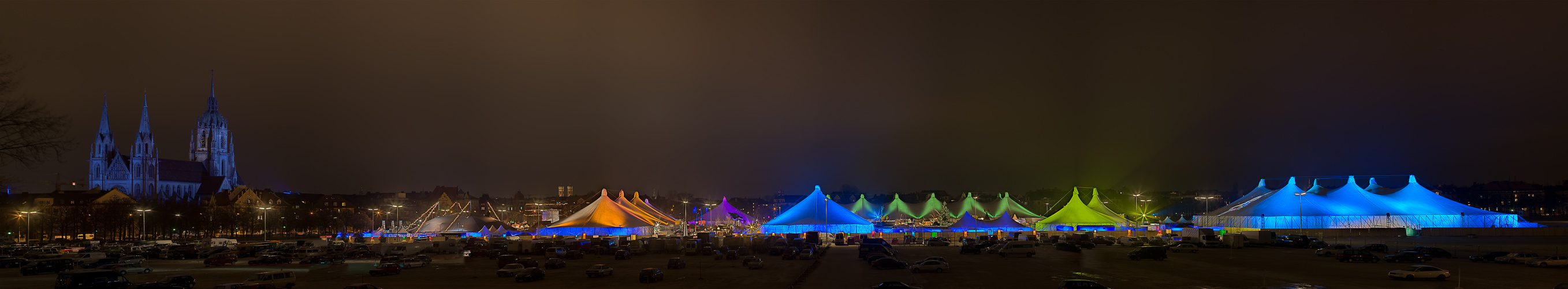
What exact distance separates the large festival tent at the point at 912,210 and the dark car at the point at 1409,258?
57542mm

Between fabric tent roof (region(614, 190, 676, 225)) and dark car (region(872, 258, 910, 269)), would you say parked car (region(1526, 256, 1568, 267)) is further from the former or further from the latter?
fabric tent roof (region(614, 190, 676, 225))

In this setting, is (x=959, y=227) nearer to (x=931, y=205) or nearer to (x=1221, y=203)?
(x=931, y=205)

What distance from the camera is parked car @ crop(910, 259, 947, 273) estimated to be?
29656 millimetres

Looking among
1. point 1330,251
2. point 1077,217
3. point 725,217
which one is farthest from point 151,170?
point 1330,251

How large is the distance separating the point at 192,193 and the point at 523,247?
125240 mm

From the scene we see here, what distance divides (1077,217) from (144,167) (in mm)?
138182

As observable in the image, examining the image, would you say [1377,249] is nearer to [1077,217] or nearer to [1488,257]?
[1488,257]

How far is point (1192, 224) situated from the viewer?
245ft

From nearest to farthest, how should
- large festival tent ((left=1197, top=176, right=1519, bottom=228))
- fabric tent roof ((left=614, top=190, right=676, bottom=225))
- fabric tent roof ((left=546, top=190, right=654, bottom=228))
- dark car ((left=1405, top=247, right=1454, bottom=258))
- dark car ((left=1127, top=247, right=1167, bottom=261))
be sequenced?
dark car ((left=1405, top=247, right=1454, bottom=258))
dark car ((left=1127, top=247, right=1167, bottom=261))
large festival tent ((left=1197, top=176, right=1519, bottom=228))
fabric tent roof ((left=546, top=190, right=654, bottom=228))
fabric tent roof ((left=614, top=190, right=676, bottom=225))

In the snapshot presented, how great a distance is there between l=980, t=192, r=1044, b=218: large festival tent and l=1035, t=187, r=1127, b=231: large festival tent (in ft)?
41.6

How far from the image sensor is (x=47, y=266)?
35.3 meters

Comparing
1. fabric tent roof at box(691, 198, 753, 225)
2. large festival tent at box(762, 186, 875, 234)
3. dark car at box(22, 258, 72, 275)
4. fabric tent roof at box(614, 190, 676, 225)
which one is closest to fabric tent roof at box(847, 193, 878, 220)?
fabric tent roof at box(691, 198, 753, 225)

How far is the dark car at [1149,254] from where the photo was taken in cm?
3616

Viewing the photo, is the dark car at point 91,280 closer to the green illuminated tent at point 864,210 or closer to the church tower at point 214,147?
the green illuminated tent at point 864,210
